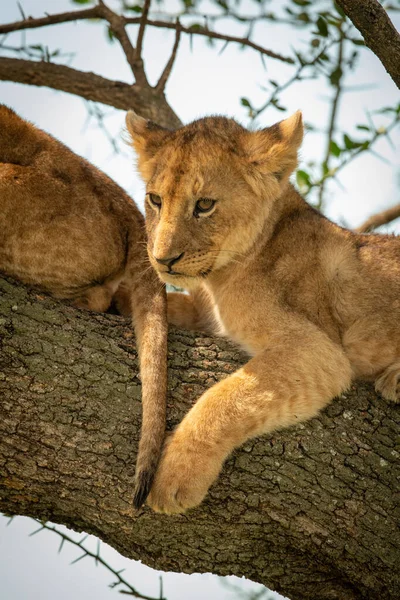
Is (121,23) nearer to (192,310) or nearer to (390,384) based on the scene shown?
(192,310)

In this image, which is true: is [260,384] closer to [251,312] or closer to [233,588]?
[251,312]

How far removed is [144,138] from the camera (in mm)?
4160

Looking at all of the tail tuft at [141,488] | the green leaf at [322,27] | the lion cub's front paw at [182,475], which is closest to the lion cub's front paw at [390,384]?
the lion cub's front paw at [182,475]

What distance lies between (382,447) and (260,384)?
605mm

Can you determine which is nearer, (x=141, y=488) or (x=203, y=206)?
(x=141, y=488)

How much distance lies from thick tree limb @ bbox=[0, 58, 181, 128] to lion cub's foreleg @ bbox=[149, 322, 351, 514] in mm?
2200

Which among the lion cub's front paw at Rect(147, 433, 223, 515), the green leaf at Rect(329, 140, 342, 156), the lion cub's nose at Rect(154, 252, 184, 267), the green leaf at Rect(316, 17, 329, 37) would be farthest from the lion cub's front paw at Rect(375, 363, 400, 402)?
the green leaf at Rect(316, 17, 329, 37)

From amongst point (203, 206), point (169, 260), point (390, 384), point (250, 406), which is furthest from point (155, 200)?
point (390, 384)

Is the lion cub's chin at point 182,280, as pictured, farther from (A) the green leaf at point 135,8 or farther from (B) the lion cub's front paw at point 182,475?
(A) the green leaf at point 135,8

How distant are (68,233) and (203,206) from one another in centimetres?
68

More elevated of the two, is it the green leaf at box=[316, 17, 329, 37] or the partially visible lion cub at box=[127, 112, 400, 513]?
Answer: the green leaf at box=[316, 17, 329, 37]

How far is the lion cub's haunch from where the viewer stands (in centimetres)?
368

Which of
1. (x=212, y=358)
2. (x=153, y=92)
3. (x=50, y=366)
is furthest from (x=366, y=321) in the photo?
(x=153, y=92)

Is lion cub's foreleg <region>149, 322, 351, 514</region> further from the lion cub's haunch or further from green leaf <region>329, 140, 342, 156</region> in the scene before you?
green leaf <region>329, 140, 342, 156</region>
